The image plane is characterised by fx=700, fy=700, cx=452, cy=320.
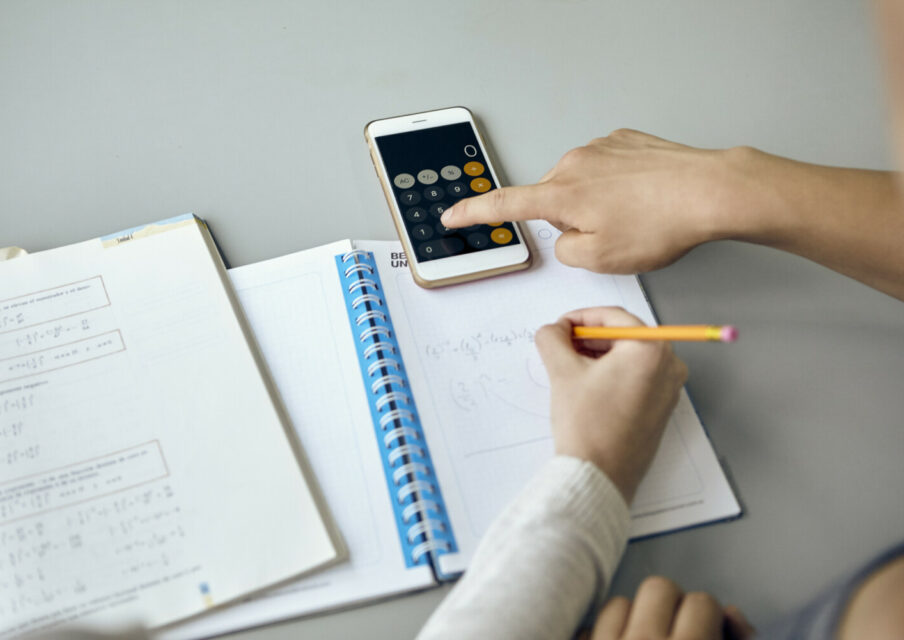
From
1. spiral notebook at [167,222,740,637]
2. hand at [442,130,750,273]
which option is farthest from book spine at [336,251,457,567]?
hand at [442,130,750,273]

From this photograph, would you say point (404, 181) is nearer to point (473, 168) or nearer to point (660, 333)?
point (473, 168)

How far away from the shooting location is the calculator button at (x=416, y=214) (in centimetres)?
65

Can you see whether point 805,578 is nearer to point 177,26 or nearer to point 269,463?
point 269,463

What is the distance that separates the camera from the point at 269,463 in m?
0.53

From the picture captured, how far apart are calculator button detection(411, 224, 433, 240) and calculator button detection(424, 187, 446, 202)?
0.03 meters

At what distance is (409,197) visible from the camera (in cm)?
67

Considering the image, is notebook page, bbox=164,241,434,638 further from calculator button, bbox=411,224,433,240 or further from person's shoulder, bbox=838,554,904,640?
person's shoulder, bbox=838,554,904,640

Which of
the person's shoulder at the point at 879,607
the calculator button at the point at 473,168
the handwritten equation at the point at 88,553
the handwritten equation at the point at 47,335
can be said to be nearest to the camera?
the person's shoulder at the point at 879,607

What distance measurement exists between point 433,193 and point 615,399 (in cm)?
28

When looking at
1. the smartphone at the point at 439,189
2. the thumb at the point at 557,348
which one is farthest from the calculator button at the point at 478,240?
the thumb at the point at 557,348

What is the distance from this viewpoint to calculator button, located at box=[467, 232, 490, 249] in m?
0.64

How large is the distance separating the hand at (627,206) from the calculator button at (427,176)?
0.06 metres

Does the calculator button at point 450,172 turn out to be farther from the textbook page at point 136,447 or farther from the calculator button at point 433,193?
the textbook page at point 136,447

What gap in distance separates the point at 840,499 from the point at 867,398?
0.32 ft
